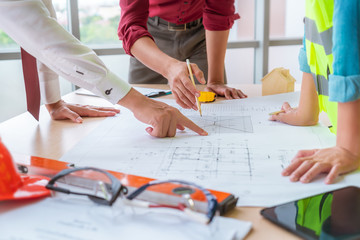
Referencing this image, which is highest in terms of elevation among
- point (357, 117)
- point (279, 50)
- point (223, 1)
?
point (223, 1)

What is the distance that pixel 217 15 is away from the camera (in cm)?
159

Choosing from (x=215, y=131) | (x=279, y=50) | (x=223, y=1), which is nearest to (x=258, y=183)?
(x=215, y=131)

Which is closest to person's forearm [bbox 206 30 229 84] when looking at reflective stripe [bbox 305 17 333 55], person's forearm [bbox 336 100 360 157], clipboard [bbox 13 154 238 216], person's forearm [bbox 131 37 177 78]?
person's forearm [bbox 131 37 177 78]

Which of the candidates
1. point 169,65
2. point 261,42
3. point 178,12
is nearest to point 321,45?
point 169,65

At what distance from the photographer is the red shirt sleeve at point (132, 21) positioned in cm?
127

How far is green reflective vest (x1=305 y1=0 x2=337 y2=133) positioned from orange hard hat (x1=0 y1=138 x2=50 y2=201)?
61cm

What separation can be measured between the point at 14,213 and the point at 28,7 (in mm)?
504

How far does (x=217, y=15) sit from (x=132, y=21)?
432 millimetres

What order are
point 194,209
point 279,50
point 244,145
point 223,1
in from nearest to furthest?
point 194,209 < point 244,145 < point 223,1 < point 279,50

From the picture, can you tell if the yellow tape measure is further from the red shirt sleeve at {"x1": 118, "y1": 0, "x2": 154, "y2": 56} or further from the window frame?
the window frame

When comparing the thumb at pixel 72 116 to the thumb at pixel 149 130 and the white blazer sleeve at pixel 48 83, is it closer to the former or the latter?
the white blazer sleeve at pixel 48 83

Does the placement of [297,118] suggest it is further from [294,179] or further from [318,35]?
[294,179]

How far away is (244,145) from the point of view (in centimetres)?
86

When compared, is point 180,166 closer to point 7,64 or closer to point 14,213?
point 14,213
